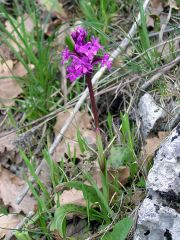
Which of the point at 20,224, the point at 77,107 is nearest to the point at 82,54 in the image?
the point at 77,107

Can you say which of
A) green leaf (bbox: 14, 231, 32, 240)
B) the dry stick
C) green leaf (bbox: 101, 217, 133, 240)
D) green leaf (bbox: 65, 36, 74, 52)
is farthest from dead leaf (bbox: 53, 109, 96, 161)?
green leaf (bbox: 65, 36, 74, 52)

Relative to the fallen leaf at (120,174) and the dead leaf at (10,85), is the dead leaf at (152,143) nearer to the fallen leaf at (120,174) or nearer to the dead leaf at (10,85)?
the fallen leaf at (120,174)

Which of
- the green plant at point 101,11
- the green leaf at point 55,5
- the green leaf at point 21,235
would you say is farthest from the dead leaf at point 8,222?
the green leaf at point 55,5

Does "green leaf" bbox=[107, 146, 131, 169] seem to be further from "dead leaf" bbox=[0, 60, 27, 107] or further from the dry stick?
"dead leaf" bbox=[0, 60, 27, 107]

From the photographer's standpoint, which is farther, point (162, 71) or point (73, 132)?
point (73, 132)

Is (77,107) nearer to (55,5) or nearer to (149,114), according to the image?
(149,114)
